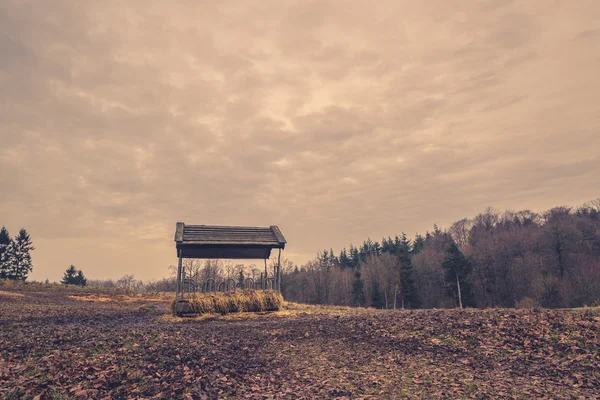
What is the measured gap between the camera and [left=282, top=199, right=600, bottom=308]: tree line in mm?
53656

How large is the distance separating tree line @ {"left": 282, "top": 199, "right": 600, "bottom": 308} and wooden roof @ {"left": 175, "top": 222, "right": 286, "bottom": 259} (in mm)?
38604

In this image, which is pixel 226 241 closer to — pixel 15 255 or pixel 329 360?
pixel 329 360

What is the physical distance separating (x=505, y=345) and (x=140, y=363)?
9.57m

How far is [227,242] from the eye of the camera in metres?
22.1

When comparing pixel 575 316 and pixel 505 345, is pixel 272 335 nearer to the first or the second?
pixel 505 345

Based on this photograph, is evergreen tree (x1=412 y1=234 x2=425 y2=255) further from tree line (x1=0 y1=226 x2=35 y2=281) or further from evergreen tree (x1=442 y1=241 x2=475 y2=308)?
tree line (x1=0 y1=226 x2=35 y2=281)

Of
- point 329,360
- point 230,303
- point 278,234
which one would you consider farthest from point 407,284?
point 329,360

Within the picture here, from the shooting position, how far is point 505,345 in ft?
30.6

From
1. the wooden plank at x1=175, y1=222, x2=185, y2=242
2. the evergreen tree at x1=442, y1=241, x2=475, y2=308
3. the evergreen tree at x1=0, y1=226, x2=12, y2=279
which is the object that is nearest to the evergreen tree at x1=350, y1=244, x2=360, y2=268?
the evergreen tree at x1=442, y1=241, x2=475, y2=308

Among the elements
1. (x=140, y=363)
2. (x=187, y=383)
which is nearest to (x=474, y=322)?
(x=187, y=383)

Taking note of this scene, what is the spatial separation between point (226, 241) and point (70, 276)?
68.9m

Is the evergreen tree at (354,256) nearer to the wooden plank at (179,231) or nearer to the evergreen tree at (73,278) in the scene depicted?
the evergreen tree at (73,278)

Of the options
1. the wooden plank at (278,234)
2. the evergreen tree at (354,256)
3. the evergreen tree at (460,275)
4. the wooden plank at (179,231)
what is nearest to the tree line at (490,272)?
the evergreen tree at (460,275)

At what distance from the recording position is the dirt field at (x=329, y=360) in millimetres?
7070
